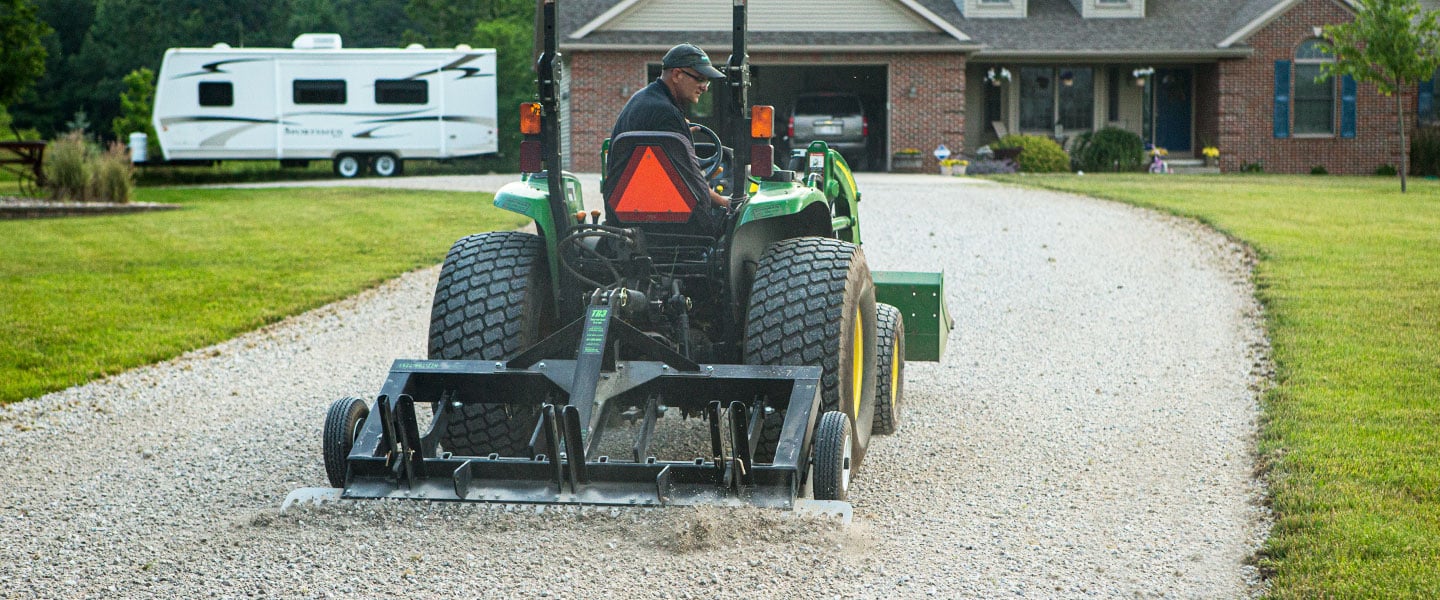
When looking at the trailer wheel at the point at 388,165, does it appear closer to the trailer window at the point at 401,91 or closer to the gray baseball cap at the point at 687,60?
the trailer window at the point at 401,91

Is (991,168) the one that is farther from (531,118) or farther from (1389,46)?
(531,118)

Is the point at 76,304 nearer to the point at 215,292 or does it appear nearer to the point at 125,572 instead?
the point at 215,292

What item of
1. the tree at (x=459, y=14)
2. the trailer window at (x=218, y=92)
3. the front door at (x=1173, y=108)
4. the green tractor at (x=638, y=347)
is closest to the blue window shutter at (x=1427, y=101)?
the front door at (x=1173, y=108)

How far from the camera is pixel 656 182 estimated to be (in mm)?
5176

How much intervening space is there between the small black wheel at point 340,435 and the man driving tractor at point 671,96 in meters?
1.43

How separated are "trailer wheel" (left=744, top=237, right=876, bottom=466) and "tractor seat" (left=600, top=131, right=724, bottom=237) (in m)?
0.37

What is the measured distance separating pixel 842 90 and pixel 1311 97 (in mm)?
10069

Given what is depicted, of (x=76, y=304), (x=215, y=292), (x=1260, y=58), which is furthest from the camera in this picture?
(x=1260, y=58)

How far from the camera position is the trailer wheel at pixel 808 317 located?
5078 mm

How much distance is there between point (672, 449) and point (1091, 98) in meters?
26.4

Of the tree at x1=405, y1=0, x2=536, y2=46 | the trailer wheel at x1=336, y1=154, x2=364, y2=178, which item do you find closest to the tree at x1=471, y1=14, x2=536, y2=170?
the tree at x1=405, y1=0, x2=536, y2=46

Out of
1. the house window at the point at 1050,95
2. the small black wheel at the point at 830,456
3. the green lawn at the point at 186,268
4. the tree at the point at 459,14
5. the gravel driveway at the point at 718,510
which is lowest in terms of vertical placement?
the gravel driveway at the point at 718,510

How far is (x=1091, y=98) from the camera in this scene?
30.6 m

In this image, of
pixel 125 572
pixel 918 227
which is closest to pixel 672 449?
pixel 125 572
